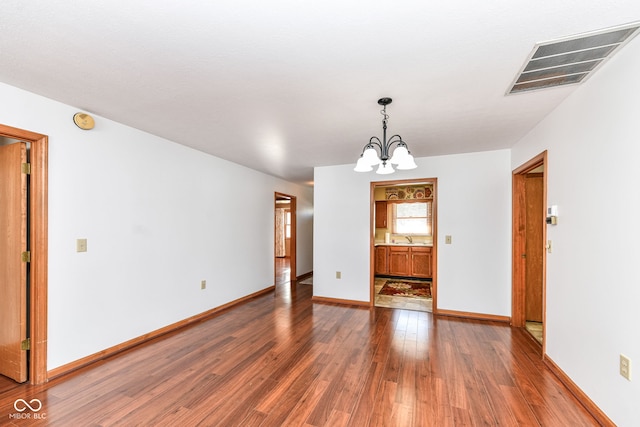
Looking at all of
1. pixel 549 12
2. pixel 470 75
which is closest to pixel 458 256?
pixel 470 75

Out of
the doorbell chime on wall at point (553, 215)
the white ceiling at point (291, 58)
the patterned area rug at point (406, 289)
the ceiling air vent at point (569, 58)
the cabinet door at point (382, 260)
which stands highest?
the ceiling air vent at point (569, 58)

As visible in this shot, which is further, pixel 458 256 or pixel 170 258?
pixel 458 256

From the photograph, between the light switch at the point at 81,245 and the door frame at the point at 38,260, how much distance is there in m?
0.25

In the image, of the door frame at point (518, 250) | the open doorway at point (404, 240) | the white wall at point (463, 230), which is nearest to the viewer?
the door frame at point (518, 250)

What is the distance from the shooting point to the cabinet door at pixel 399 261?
659cm

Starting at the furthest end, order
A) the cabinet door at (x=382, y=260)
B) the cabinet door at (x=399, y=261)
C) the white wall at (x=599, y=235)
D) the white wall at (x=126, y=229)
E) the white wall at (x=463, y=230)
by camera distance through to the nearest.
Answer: the cabinet door at (x=382, y=260), the cabinet door at (x=399, y=261), the white wall at (x=463, y=230), the white wall at (x=126, y=229), the white wall at (x=599, y=235)

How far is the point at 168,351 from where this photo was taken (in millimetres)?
2893

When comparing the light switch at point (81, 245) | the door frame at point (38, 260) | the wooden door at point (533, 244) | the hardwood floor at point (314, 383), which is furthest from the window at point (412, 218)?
the door frame at point (38, 260)

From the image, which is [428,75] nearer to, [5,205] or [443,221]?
[443,221]

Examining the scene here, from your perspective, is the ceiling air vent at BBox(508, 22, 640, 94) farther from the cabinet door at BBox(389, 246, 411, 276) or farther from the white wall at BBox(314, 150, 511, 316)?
the cabinet door at BBox(389, 246, 411, 276)

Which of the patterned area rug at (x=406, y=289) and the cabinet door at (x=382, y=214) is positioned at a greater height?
the cabinet door at (x=382, y=214)

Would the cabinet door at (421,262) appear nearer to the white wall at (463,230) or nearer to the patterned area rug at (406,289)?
the patterned area rug at (406,289)

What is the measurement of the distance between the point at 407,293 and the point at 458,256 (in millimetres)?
1620

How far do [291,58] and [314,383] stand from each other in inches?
94.7
